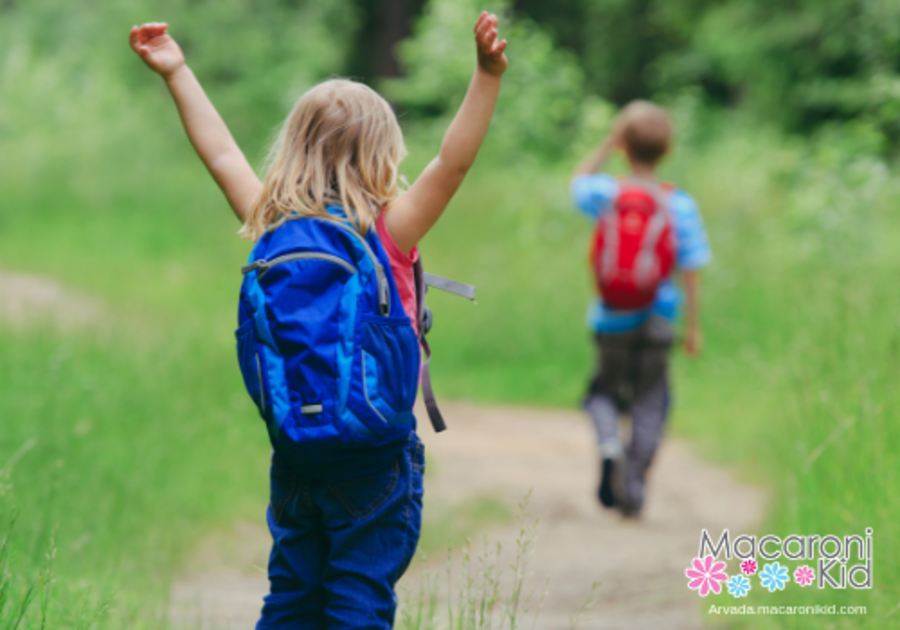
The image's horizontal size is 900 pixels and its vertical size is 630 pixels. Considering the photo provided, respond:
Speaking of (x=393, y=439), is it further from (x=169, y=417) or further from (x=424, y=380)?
(x=169, y=417)

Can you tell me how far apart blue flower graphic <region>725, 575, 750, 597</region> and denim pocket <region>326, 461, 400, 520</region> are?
158cm

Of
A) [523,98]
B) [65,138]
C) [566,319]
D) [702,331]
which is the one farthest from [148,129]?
[702,331]

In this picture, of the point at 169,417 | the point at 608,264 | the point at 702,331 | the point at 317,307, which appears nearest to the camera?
the point at 317,307

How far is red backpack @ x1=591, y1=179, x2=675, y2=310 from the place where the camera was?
454cm

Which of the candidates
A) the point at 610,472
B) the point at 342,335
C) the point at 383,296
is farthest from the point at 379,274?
the point at 610,472

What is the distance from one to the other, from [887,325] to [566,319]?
5.56 m

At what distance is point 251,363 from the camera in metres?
2.14

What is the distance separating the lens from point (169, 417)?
196 inches

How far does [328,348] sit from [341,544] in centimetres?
45

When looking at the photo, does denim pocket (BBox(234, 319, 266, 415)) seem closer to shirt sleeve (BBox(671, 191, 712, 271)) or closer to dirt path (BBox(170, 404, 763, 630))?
dirt path (BBox(170, 404, 763, 630))

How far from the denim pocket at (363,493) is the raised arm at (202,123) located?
714mm

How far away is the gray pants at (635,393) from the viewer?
4777 millimetres

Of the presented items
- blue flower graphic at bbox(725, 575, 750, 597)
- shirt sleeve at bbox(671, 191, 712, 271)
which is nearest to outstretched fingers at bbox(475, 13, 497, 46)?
blue flower graphic at bbox(725, 575, 750, 597)

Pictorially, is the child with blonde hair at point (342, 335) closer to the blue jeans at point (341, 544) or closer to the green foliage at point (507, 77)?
the blue jeans at point (341, 544)
